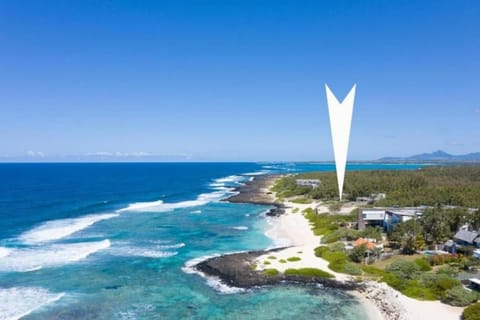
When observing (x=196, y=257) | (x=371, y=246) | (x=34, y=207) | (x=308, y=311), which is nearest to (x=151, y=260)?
(x=196, y=257)

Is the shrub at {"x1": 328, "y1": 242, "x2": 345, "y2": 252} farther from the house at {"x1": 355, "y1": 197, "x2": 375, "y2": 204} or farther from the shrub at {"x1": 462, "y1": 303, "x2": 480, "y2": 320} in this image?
the house at {"x1": 355, "y1": 197, "x2": 375, "y2": 204}

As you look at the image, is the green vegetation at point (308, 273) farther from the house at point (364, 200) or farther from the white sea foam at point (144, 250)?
the house at point (364, 200)

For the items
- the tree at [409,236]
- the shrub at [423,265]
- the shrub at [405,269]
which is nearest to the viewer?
the shrub at [405,269]

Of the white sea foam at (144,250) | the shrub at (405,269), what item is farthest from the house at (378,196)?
the shrub at (405,269)

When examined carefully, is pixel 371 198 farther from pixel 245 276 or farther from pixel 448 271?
pixel 245 276

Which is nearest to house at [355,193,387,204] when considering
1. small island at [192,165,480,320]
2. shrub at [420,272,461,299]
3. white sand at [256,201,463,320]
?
white sand at [256,201,463,320]

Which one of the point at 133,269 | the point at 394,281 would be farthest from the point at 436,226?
the point at 133,269
